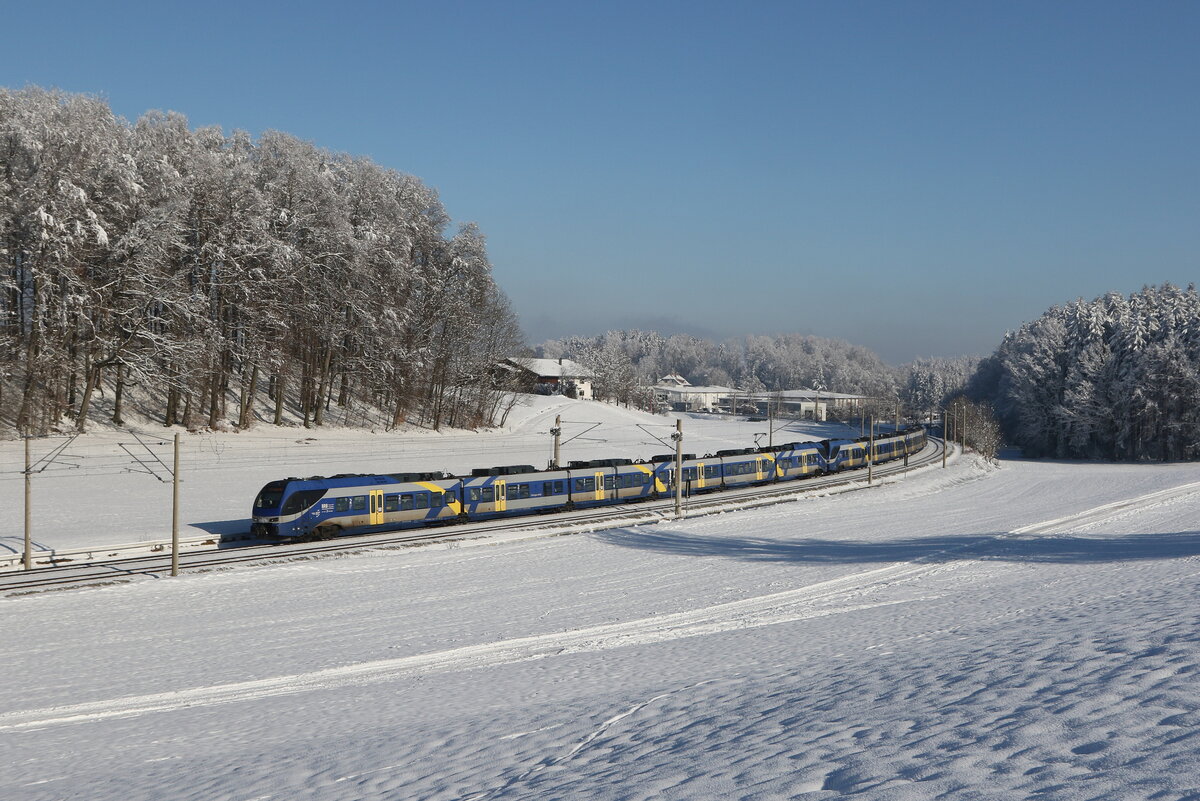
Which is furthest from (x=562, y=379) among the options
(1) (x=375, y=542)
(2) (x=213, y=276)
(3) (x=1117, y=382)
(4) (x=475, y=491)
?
(1) (x=375, y=542)

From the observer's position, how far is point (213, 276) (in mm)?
53656

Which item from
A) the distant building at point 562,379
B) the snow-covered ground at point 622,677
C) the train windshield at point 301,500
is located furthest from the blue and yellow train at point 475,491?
the distant building at point 562,379

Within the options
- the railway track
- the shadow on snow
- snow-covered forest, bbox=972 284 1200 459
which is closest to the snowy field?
the railway track

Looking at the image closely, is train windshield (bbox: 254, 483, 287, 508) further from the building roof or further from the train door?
the building roof

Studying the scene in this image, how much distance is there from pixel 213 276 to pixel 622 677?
1879 inches

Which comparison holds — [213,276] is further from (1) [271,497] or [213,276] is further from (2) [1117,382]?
(2) [1117,382]

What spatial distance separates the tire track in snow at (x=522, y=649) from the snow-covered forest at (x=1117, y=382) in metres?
87.3

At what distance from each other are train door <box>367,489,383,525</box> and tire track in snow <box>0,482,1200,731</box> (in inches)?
706

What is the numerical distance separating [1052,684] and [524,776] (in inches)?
231

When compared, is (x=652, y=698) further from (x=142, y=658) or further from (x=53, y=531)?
(x=53, y=531)

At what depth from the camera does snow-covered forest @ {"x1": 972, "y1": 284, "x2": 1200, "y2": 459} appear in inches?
3807

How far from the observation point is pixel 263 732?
12.8 m

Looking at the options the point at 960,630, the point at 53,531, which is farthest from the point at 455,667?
the point at 53,531

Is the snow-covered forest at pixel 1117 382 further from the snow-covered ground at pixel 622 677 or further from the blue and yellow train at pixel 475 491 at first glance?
the snow-covered ground at pixel 622 677
